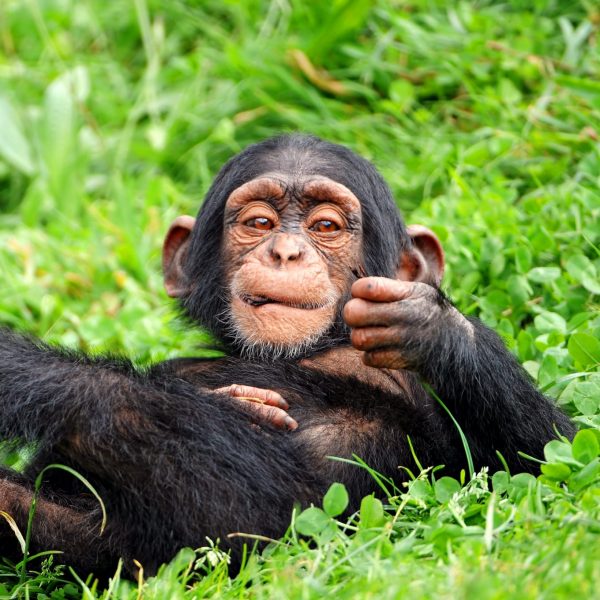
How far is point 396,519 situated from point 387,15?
205 inches

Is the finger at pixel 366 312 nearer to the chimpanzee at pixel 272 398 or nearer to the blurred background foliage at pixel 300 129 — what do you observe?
the chimpanzee at pixel 272 398

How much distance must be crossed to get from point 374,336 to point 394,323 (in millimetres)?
88

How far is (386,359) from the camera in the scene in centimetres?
409

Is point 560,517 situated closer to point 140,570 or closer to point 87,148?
point 140,570

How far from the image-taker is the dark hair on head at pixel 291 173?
5145 mm

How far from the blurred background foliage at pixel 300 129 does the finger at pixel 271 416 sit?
1207 mm

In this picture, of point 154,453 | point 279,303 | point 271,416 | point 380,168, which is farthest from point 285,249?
point 380,168

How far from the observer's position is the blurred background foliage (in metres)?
5.73

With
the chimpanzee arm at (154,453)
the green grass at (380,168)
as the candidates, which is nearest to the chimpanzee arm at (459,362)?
the green grass at (380,168)

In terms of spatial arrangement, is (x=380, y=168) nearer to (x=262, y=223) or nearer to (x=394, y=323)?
(x=262, y=223)

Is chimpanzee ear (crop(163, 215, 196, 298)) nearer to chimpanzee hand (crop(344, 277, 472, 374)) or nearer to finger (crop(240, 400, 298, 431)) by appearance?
finger (crop(240, 400, 298, 431))

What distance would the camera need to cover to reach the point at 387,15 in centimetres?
819

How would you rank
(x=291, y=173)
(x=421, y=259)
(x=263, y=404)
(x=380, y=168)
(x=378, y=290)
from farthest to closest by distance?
(x=380, y=168) < (x=421, y=259) < (x=291, y=173) < (x=263, y=404) < (x=378, y=290)

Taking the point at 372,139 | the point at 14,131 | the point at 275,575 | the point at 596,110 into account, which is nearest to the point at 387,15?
the point at 372,139
